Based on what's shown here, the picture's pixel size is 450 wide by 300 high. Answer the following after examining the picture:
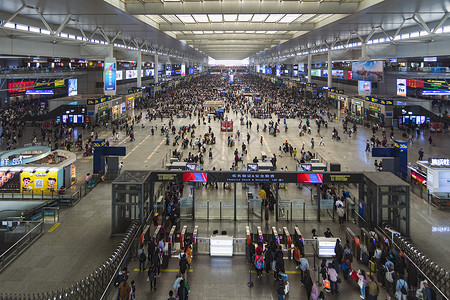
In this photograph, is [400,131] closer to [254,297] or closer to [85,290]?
[254,297]

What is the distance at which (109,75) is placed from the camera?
37594 mm

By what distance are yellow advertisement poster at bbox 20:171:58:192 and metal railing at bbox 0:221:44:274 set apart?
520cm

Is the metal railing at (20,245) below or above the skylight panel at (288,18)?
below

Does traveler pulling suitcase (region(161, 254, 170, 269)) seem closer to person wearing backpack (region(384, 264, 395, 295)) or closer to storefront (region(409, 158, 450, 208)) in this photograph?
person wearing backpack (region(384, 264, 395, 295))

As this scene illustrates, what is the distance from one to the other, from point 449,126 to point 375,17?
18745 mm

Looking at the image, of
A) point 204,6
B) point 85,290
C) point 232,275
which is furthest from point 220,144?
point 85,290

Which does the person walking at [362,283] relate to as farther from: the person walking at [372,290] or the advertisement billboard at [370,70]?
the advertisement billboard at [370,70]

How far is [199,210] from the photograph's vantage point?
14.9 metres

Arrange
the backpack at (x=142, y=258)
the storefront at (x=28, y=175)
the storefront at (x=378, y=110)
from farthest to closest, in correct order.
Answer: the storefront at (x=378, y=110), the storefront at (x=28, y=175), the backpack at (x=142, y=258)

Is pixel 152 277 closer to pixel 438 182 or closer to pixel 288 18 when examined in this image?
pixel 438 182

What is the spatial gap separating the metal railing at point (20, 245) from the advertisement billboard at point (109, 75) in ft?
87.1

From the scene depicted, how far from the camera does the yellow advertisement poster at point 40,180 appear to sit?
17.9 m

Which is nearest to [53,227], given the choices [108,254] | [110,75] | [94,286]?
[108,254]

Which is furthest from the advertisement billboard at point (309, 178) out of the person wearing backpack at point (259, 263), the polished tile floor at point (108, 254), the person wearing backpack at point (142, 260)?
the person wearing backpack at point (142, 260)
